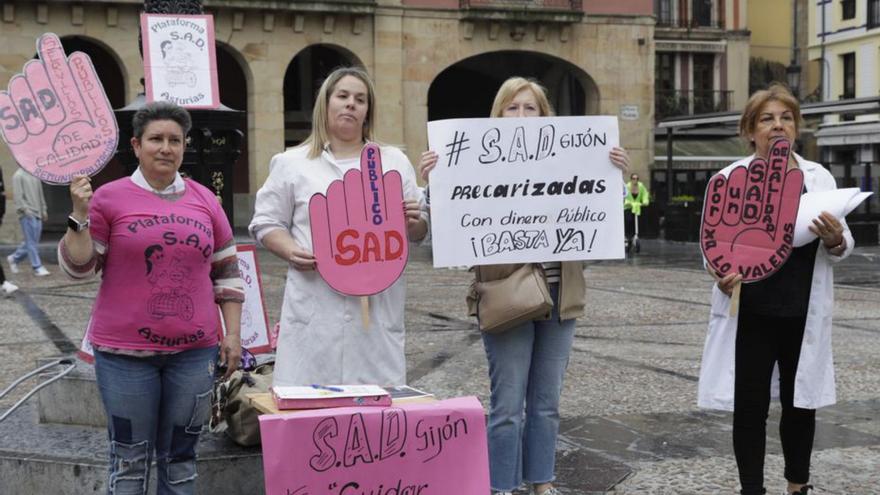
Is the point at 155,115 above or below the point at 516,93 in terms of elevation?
below

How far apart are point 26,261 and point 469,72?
704 inches

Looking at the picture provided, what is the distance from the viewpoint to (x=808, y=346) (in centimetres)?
448

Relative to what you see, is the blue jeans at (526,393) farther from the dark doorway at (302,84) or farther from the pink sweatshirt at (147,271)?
the dark doorway at (302,84)

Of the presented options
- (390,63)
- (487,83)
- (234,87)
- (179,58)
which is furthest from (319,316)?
(487,83)

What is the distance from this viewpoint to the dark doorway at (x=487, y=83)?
109 ft

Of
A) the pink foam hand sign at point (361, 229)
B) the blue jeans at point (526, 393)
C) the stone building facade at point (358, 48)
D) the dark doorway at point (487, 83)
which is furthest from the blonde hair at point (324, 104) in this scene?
the dark doorway at point (487, 83)

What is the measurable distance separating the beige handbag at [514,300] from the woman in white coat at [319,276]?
14.1 inches

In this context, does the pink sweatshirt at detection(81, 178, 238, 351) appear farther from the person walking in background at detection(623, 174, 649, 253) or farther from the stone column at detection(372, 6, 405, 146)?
the stone column at detection(372, 6, 405, 146)

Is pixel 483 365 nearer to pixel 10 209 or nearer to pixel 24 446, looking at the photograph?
pixel 24 446

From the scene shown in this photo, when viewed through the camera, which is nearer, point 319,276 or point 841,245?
point 319,276

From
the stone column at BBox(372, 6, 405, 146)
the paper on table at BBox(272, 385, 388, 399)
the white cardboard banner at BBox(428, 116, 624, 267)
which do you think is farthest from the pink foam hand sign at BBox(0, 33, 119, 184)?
the stone column at BBox(372, 6, 405, 146)

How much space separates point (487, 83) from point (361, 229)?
30.3 m

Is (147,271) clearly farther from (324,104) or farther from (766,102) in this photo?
(766,102)

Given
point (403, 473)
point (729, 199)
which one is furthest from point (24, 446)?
point (729, 199)
